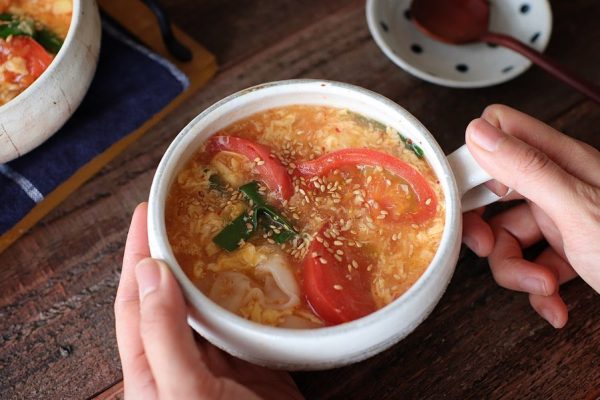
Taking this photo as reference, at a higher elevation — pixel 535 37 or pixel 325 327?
pixel 325 327

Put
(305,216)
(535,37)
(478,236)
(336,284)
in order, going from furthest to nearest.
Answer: (535,37) < (478,236) < (305,216) < (336,284)

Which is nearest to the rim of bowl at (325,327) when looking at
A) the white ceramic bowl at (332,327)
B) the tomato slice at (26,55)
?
the white ceramic bowl at (332,327)


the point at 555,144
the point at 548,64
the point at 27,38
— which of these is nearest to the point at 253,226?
the point at 555,144

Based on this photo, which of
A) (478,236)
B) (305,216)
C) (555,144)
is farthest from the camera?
(478,236)

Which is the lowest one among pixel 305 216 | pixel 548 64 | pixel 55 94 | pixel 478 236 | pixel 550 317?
pixel 550 317

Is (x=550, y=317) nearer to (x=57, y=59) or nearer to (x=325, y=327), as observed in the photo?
(x=325, y=327)

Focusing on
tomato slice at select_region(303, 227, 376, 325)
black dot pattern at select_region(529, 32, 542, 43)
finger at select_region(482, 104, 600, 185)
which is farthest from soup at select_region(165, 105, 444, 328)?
black dot pattern at select_region(529, 32, 542, 43)
